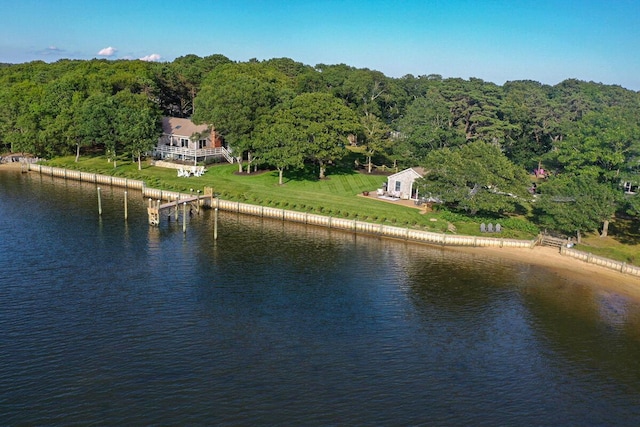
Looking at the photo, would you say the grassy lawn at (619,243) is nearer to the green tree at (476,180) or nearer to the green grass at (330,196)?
the green grass at (330,196)

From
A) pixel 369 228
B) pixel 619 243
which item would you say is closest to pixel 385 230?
pixel 369 228

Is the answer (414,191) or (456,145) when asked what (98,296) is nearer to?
(414,191)

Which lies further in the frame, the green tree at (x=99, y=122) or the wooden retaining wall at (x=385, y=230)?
the green tree at (x=99, y=122)

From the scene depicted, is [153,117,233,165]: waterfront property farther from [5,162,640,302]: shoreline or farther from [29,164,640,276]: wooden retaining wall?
[5,162,640,302]: shoreline

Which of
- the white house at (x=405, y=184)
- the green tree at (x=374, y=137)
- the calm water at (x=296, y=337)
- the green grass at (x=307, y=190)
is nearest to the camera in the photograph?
the calm water at (x=296, y=337)

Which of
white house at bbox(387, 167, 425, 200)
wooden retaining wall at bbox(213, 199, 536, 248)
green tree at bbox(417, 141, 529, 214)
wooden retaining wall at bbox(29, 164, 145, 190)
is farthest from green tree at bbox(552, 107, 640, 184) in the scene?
wooden retaining wall at bbox(29, 164, 145, 190)

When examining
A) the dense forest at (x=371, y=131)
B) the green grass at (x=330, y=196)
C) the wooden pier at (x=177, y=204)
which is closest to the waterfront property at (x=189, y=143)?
the dense forest at (x=371, y=131)

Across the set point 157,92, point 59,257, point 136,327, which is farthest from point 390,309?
point 157,92
